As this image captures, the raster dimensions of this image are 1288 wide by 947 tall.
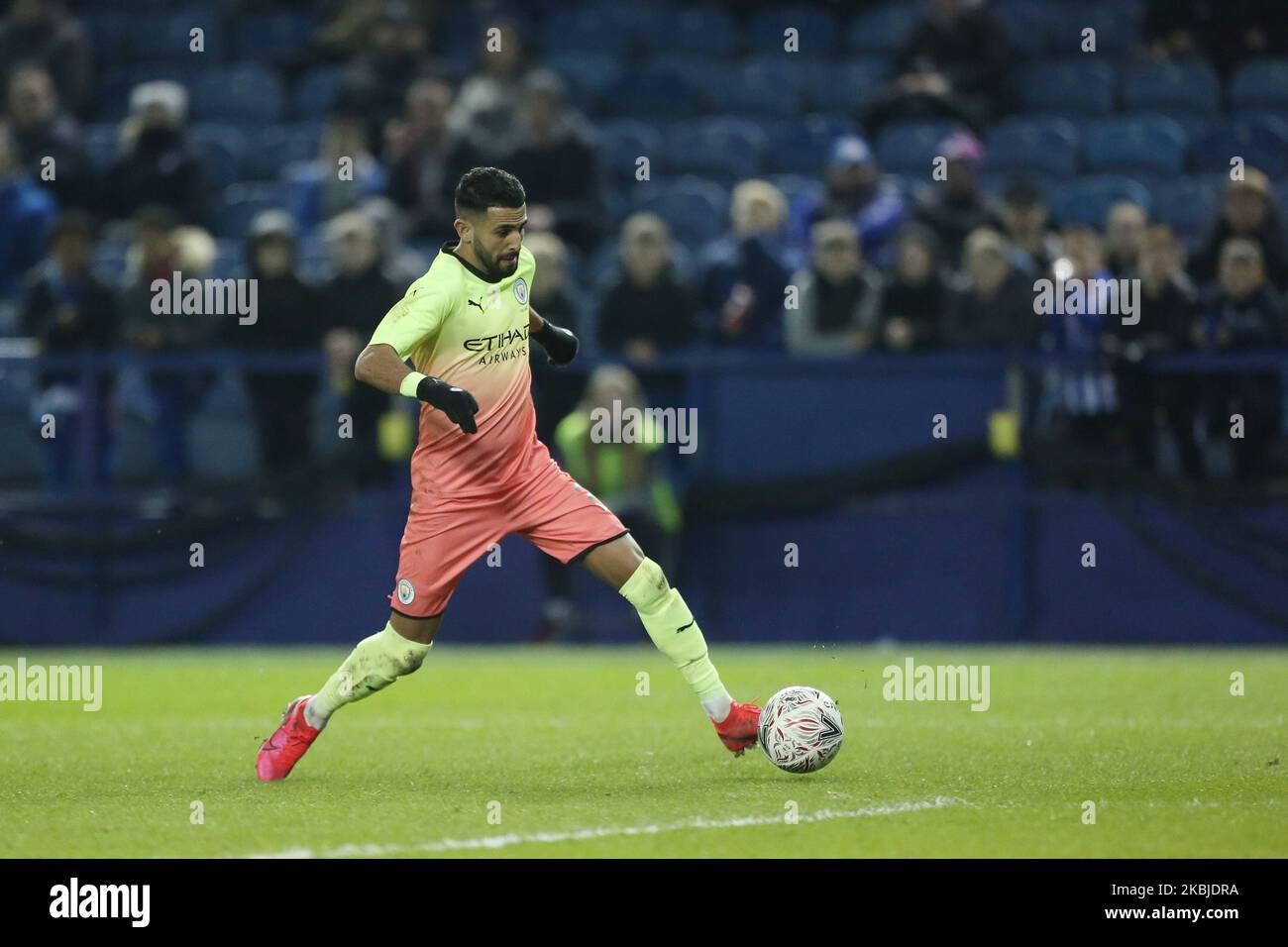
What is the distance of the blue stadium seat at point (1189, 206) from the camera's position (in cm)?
1641

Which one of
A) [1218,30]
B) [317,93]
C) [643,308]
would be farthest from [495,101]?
[1218,30]

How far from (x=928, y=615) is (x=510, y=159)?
15.4 ft

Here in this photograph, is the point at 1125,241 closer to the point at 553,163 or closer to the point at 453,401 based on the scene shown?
the point at 553,163

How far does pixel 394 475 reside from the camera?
1502 cm

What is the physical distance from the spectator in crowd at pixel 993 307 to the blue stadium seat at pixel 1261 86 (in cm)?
417

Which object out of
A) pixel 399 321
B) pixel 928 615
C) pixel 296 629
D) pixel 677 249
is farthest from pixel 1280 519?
pixel 399 321

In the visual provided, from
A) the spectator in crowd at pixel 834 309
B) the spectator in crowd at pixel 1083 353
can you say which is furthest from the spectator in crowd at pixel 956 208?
the spectator in crowd at pixel 1083 353

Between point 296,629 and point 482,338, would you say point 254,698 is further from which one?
point 482,338

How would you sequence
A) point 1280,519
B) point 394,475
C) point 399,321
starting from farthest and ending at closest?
1. point 394,475
2. point 1280,519
3. point 399,321

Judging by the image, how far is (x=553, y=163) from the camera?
1611 centimetres

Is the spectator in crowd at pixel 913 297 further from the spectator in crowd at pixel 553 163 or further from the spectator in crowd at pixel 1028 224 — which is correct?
the spectator in crowd at pixel 553 163

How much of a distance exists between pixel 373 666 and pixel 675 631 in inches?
46.9
